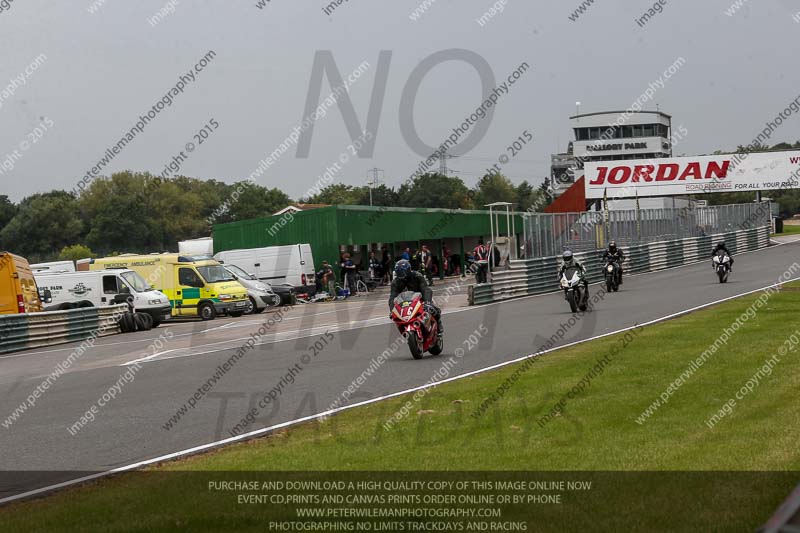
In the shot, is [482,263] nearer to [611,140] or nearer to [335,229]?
[335,229]

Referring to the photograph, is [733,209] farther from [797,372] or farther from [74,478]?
[74,478]

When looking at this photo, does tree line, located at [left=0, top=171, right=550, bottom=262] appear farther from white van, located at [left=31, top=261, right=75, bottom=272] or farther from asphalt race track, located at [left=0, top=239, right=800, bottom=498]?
asphalt race track, located at [left=0, top=239, right=800, bottom=498]

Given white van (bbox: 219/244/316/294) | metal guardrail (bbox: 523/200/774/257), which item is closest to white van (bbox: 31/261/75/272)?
white van (bbox: 219/244/316/294)

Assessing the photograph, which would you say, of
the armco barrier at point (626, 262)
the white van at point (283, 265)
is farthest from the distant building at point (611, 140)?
the white van at point (283, 265)

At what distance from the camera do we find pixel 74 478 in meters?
8.09

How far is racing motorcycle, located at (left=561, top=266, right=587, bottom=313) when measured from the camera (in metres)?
24.0

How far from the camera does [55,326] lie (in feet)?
86.6

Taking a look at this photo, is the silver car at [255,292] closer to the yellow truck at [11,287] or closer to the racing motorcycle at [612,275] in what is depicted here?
the yellow truck at [11,287]

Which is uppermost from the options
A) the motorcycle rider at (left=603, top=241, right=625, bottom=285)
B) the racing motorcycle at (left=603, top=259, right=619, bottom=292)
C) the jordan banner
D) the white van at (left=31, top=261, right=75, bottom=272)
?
the jordan banner

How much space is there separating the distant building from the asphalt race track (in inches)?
3704

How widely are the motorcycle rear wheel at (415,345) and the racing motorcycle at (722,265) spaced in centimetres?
1868

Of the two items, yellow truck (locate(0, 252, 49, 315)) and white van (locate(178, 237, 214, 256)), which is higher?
white van (locate(178, 237, 214, 256))

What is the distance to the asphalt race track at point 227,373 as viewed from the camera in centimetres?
965

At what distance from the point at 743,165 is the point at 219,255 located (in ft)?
142
